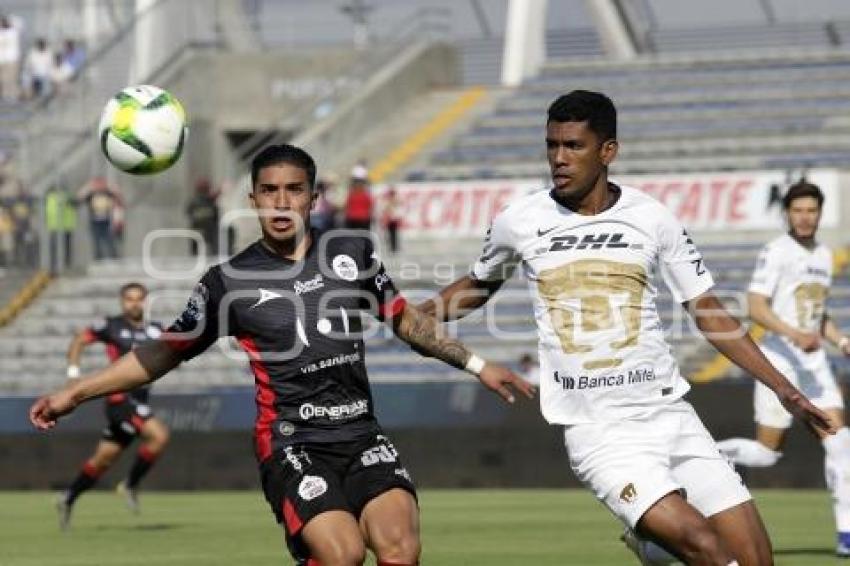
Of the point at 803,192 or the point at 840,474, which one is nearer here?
the point at 840,474

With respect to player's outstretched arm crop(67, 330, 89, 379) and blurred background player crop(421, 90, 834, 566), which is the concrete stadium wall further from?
blurred background player crop(421, 90, 834, 566)

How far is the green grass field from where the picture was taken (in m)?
14.8

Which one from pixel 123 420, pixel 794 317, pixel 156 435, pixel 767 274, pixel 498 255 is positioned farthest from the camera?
pixel 156 435

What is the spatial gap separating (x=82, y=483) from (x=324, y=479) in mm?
10167

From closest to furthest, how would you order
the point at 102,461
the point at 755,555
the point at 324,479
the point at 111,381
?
1. the point at 755,555
2. the point at 324,479
3. the point at 111,381
4. the point at 102,461

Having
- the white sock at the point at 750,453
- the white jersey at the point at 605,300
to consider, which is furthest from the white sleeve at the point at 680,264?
the white sock at the point at 750,453

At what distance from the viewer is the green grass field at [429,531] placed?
14.8 metres

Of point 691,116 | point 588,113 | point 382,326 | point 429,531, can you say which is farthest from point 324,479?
point 691,116

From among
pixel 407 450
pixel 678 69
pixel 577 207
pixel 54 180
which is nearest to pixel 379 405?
pixel 407 450

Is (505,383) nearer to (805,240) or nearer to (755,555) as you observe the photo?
(755,555)

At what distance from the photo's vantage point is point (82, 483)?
62.7ft

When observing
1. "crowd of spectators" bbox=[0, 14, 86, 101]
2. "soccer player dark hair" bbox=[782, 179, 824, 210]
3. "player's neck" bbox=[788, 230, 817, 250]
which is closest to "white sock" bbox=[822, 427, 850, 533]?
"player's neck" bbox=[788, 230, 817, 250]

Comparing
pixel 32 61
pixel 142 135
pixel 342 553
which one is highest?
pixel 32 61

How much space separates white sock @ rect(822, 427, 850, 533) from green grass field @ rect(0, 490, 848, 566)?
0.32 metres
